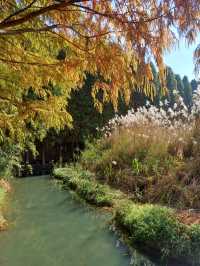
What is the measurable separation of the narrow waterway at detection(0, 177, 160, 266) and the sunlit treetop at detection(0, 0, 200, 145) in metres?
1.52

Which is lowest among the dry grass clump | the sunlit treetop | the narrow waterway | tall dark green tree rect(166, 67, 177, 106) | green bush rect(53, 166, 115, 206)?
the narrow waterway

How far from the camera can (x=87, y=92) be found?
17.1 m

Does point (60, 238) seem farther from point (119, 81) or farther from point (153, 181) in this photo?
point (119, 81)

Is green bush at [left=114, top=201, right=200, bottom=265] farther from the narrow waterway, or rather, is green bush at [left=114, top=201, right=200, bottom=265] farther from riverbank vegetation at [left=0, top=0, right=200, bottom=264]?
the narrow waterway

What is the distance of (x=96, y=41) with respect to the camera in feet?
7.85

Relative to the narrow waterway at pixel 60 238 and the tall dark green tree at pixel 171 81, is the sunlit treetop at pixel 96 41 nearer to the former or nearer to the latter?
the tall dark green tree at pixel 171 81

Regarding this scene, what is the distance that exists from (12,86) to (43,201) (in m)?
4.13

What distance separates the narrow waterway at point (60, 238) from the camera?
3.84 m

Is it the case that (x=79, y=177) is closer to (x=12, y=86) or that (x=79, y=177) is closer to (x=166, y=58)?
(x=12, y=86)

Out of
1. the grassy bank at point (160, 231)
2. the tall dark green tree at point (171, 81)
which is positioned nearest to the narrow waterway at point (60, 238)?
the grassy bank at point (160, 231)

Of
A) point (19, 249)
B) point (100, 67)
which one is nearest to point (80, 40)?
point (100, 67)

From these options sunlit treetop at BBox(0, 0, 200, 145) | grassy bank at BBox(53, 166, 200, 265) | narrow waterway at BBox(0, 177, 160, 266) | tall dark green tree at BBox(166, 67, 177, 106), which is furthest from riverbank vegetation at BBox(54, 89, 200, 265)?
sunlit treetop at BBox(0, 0, 200, 145)

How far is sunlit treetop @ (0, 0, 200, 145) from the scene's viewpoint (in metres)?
1.97

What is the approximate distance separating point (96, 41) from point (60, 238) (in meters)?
2.99
